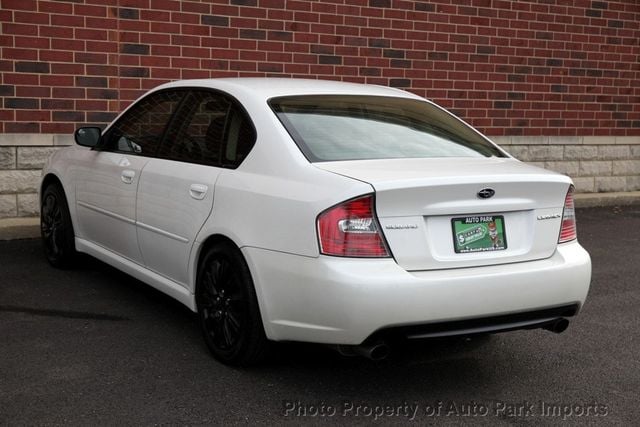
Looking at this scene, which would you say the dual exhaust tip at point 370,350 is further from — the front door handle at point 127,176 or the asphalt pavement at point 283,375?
the front door handle at point 127,176

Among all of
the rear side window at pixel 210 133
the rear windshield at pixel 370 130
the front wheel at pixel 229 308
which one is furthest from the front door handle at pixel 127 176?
the rear windshield at pixel 370 130

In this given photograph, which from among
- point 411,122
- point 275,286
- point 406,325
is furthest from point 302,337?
point 411,122

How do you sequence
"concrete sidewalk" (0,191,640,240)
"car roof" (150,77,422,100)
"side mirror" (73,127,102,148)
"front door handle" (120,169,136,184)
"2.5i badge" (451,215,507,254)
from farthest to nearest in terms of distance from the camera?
"concrete sidewalk" (0,191,640,240) → "side mirror" (73,127,102,148) → "front door handle" (120,169,136,184) → "car roof" (150,77,422,100) → "2.5i badge" (451,215,507,254)

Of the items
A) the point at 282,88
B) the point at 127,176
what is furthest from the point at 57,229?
the point at 282,88

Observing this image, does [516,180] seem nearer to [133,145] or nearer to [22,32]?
[133,145]

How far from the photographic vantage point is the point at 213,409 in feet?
12.4

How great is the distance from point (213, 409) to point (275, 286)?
0.62 m

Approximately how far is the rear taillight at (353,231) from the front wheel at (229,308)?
0.59 m

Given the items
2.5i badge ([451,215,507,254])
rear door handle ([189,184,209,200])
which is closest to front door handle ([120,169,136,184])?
rear door handle ([189,184,209,200])

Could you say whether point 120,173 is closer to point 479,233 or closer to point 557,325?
point 479,233

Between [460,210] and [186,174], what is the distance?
168 centimetres

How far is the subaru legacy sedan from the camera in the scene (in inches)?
144

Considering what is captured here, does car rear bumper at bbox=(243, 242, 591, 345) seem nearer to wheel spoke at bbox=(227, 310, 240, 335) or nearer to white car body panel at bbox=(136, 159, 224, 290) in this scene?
wheel spoke at bbox=(227, 310, 240, 335)

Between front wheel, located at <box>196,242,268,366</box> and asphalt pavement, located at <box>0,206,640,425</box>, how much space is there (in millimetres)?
120
